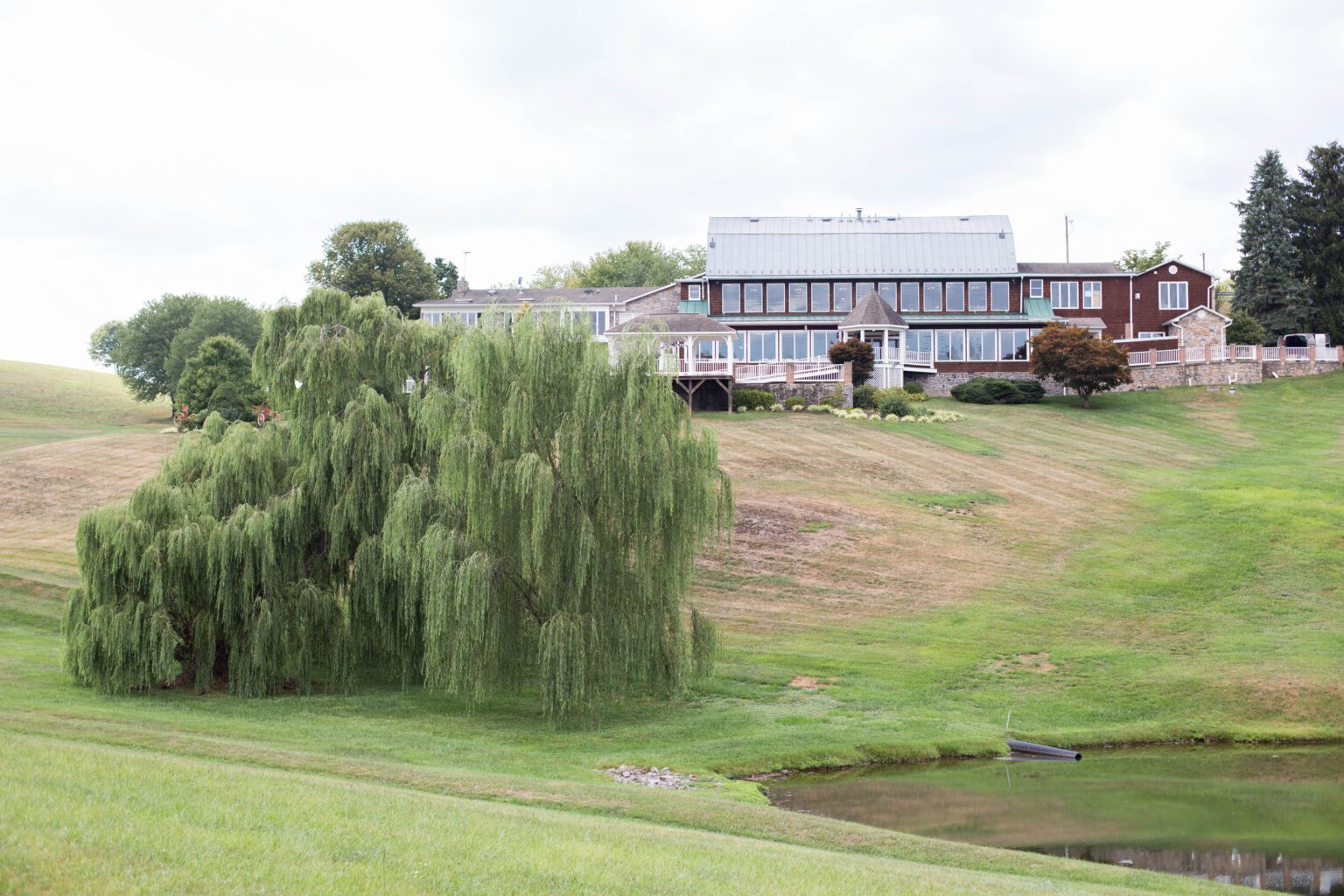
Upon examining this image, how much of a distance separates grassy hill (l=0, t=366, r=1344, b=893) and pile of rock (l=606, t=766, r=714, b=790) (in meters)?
0.47

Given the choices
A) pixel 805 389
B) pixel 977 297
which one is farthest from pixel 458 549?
pixel 977 297

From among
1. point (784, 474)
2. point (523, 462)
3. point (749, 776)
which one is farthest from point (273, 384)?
point (784, 474)

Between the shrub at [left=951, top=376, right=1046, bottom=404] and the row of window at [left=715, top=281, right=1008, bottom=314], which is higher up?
the row of window at [left=715, top=281, right=1008, bottom=314]

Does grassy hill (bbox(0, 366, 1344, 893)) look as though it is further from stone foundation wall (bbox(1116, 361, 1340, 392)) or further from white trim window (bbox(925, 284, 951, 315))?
white trim window (bbox(925, 284, 951, 315))

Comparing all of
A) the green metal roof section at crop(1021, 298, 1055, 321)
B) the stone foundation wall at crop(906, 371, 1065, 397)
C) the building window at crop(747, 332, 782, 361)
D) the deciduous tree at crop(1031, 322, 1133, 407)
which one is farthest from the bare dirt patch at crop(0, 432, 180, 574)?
the green metal roof section at crop(1021, 298, 1055, 321)

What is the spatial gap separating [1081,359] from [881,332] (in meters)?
9.60

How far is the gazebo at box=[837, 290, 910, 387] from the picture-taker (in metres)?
61.5

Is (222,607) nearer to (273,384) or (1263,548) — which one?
(273,384)

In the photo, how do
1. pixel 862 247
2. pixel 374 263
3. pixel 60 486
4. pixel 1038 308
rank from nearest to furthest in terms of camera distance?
1. pixel 60 486
2. pixel 1038 308
3. pixel 862 247
4. pixel 374 263

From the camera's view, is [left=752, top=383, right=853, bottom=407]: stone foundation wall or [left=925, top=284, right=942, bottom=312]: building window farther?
[left=925, top=284, right=942, bottom=312]: building window

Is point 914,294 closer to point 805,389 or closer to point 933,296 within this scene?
point 933,296

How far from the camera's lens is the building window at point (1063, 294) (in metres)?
70.9

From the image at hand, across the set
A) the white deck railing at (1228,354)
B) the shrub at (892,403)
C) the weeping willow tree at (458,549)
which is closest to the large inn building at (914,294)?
the white deck railing at (1228,354)

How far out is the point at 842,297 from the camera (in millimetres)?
70125
